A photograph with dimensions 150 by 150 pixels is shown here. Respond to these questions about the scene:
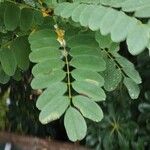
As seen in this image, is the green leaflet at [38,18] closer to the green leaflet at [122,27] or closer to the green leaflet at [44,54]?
the green leaflet at [44,54]

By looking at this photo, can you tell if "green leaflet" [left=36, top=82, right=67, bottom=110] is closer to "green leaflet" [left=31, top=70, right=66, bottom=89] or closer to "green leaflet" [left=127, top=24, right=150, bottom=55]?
"green leaflet" [left=31, top=70, right=66, bottom=89]

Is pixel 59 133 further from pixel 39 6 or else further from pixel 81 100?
pixel 81 100

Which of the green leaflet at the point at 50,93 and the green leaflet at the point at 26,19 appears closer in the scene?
the green leaflet at the point at 50,93

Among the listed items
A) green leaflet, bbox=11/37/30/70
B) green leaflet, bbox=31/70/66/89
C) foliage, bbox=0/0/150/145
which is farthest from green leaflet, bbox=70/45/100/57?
green leaflet, bbox=11/37/30/70

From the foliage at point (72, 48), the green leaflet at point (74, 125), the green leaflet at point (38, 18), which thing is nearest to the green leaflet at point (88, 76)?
the foliage at point (72, 48)

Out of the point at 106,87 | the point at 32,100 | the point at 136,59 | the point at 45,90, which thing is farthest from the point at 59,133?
the point at 45,90

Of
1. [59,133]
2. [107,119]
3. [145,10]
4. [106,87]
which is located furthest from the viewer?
[59,133]
